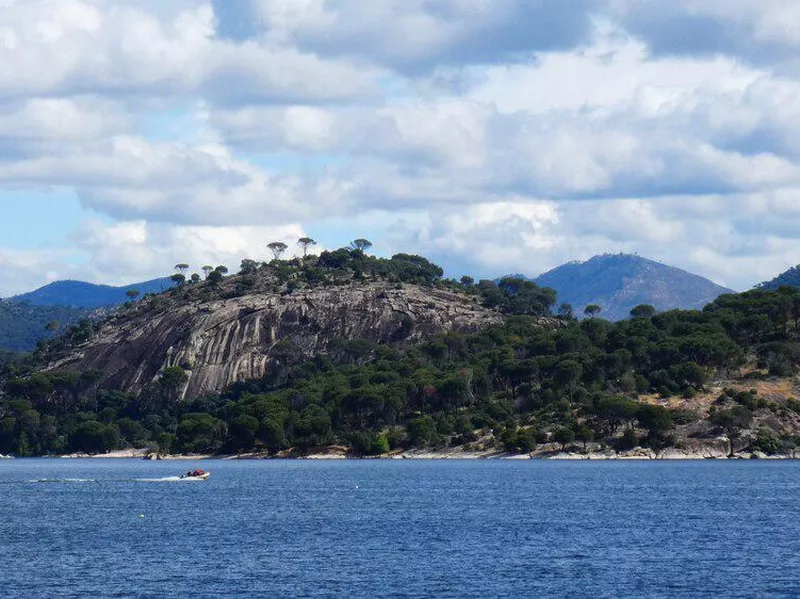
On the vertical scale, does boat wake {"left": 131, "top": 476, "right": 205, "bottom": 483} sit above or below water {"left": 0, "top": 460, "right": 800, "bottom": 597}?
above

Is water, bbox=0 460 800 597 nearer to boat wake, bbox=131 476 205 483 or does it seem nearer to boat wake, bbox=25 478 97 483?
boat wake, bbox=131 476 205 483

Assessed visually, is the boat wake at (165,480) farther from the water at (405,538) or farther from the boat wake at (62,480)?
the water at (405,538)

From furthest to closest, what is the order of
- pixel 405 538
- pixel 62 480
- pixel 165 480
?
1. pixel 62 480
2. pixel 165 480
3. pixel 405 538

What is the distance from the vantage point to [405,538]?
93812mm

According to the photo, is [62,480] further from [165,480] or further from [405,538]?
[405,538]

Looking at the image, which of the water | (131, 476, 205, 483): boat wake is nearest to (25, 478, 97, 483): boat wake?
(131, 476, 205, 483): boat wake

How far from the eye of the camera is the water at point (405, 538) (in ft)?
237

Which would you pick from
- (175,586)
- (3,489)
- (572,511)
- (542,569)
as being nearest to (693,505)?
(572,511)

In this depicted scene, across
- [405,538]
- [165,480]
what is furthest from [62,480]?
[405,538]

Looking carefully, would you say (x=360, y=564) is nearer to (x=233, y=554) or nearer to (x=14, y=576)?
(x=233, y=554)

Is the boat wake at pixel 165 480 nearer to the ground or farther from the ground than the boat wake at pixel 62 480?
farther from the ground

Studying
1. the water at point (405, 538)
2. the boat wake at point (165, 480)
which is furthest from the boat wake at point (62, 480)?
the water at point (405, 538)

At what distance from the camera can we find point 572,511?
4545 inches

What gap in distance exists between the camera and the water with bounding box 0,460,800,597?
72188 mm
